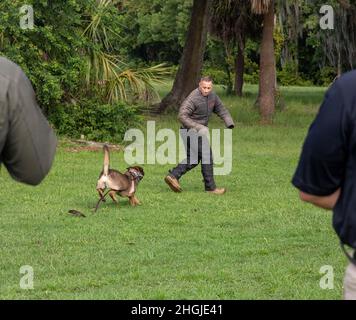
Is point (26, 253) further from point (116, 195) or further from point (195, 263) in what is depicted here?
point (116, 195)

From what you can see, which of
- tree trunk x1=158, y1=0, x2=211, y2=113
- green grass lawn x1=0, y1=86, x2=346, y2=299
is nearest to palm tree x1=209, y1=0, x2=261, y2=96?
tree trunk x1=158, y1=0, x2=211, y2=113

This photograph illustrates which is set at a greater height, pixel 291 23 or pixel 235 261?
pixel 291 23

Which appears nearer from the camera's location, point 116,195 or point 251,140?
point 116,195

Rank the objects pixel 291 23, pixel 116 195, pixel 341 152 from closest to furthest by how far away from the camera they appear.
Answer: pixel 341 152
pixel 116 195
pixel 291 23

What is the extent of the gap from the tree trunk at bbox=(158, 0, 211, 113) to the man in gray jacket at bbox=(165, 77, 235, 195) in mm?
15658

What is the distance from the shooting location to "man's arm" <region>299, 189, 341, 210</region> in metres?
3.75

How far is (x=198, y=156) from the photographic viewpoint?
1452 centimetres

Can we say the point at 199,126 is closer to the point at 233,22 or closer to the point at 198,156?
the point at 198,156

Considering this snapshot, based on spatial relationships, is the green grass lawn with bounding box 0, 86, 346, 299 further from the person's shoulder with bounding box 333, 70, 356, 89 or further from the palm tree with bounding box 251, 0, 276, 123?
the palm tree with bounding box 251, 0, 276, 123

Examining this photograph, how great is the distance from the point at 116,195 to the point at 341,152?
10.0 meters

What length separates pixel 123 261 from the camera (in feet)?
30.5

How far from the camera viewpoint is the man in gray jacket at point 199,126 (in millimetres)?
14273
